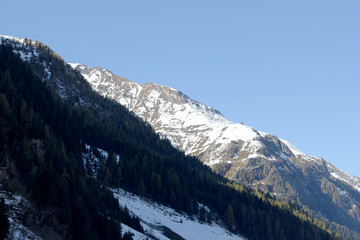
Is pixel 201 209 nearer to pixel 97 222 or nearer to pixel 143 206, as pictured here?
pixel 143 206

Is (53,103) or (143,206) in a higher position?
(53,103)

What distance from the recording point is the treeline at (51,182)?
242 ft

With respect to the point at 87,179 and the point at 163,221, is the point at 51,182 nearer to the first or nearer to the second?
the point at 87,179

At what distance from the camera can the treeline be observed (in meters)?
73.9

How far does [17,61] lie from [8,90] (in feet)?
169

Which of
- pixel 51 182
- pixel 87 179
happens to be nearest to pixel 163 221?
pixel 87 179

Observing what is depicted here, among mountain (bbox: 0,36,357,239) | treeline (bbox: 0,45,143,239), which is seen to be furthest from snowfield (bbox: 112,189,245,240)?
treeline (bbox: 0,45,143,239)

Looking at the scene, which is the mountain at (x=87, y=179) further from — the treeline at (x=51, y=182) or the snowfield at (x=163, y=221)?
the snowfield at (x=163, y=221)

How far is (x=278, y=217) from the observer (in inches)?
7003

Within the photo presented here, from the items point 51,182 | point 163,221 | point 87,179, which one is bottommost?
point 163,221

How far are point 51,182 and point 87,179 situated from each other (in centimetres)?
2338

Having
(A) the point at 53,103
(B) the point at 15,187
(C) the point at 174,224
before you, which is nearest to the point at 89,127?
(A) the point at 53,103

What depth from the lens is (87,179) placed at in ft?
353

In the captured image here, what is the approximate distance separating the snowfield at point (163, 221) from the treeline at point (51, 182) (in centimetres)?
911
